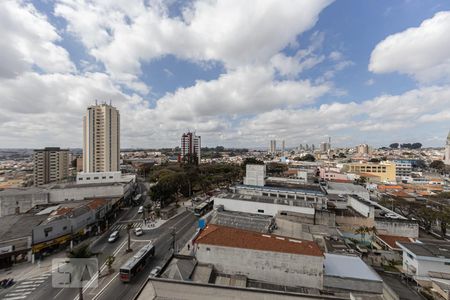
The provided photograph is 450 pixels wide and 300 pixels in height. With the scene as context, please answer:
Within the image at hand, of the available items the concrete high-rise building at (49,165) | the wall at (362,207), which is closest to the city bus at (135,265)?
the wall at (362,207)

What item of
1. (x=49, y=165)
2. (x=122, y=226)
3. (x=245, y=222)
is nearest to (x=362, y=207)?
(x=245, y=222)

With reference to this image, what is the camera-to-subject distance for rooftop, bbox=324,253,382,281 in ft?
58.2

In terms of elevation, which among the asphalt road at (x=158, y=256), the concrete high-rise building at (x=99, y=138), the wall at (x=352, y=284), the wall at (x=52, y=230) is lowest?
the asphalt road at (x=158, y=256)

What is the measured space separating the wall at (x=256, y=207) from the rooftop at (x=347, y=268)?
1169 cm

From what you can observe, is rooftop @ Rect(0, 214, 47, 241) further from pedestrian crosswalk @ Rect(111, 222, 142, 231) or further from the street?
pedestrian crosswalk @ Rect(111, 222, 142, 231)

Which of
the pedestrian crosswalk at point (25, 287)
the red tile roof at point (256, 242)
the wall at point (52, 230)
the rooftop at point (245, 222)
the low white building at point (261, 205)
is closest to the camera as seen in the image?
the pedestrian crosswalk at point (25, 287)

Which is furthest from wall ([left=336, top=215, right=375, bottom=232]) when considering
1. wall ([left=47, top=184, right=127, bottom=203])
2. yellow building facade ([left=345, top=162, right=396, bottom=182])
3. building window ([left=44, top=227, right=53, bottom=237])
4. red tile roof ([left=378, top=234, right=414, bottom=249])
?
yellow building facade ([left=345, top=162, right=396, bottom=182])

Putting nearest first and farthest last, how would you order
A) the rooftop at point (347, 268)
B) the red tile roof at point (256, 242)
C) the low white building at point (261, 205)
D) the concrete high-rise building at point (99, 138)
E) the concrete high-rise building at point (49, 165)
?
the rooftop at point (347, 268), the red tile roof at point (256, 242), the low white building at point (261, 205), the concrete high-rise building at point (99, 138), the concrete high-rise building at point (49, 165)

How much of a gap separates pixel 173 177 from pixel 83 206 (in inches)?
881

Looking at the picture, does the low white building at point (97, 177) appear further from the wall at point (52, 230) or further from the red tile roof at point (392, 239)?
the red tile roof at point (392, 239)

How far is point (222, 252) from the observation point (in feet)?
64.8

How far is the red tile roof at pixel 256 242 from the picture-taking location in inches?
732

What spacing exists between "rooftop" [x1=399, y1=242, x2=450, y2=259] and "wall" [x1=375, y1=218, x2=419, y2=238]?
719 centimetres

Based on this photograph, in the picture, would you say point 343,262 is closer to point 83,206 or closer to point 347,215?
point 347,215
